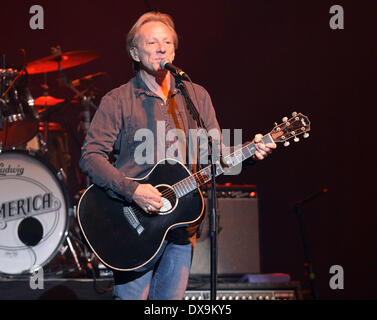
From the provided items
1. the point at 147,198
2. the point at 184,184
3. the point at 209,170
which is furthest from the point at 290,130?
the point at 147,198

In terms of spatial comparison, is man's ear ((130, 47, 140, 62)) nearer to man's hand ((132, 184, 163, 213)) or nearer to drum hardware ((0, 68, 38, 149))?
man's hand ((132, 184, 163, 213))

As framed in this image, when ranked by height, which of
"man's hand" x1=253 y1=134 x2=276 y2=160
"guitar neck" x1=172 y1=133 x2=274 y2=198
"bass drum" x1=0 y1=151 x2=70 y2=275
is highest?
"man's hand" x1=253 y1=134 x2=276 y2=160

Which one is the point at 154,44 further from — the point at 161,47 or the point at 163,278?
the point at 163,278

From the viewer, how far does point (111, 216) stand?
2729 mm

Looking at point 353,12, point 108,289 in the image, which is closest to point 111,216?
point 108,289

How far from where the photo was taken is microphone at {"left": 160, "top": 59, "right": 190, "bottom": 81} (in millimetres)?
2576

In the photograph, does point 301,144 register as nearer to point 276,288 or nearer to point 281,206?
point 281,206

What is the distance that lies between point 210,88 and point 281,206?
1584mm

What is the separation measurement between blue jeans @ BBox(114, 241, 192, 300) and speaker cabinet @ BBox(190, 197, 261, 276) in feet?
5.85

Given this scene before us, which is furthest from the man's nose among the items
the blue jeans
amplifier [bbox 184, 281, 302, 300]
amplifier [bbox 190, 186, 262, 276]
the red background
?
the red background

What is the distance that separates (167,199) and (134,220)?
0.69 ft

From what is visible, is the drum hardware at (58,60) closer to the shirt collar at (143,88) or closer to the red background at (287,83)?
the red background at (287,83)

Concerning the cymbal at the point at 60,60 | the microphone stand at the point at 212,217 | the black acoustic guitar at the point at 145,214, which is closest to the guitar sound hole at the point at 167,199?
the black acoustic guitar at the point at 145,214

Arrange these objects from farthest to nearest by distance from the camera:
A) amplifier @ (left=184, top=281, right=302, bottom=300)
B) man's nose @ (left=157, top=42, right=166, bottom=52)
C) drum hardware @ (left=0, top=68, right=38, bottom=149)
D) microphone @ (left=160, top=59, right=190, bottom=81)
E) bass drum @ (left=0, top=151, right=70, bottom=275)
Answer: drum hardware @ (left=0, top=68, right=38, bottom=149) → bass drum @ (left=0, top=151, right=70, bottom=275) → amplifier @ (left=184, top=281, right=302, bottom=300) → man's nose @ (left=157, top=42, right=166, bottom=52) → microphone @ (left=160, top=59, right=190, bottom=81)
